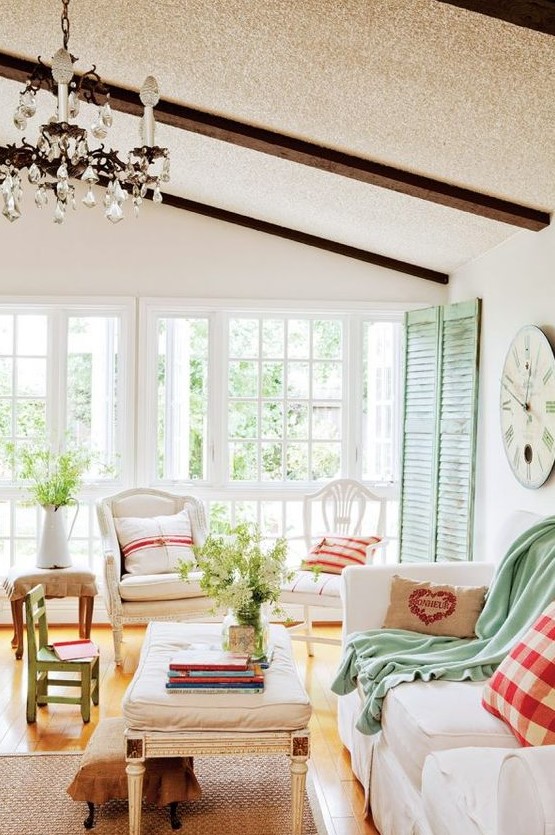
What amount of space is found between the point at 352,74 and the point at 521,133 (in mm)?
688

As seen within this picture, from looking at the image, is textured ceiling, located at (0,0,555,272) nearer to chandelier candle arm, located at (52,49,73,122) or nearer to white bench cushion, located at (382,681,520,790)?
chandelier candle arm, located at (52,49,73,122)

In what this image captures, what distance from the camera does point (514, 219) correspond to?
4.25m

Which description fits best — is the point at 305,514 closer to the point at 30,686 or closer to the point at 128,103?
the point at 30,686

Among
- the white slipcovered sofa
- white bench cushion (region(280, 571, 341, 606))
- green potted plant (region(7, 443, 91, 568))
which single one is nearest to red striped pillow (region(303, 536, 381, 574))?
white bench cushion (region(280, 571, 341, 606))

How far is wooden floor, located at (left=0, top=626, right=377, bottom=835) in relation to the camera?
11.1 ft

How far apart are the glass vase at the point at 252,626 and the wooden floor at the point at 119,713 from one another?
2.07 feet

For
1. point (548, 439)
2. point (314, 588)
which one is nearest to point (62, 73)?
point (548, 439)

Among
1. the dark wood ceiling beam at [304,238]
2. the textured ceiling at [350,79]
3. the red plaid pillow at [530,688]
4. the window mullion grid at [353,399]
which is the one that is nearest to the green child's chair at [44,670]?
the red plaid pillow at [530,688]

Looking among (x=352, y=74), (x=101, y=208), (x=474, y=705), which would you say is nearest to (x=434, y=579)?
(x=474, y=705)

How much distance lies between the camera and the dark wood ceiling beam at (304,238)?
5.98 meters

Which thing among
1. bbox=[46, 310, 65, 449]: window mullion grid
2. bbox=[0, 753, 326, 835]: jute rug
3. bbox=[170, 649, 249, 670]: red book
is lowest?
bbox=[0, 753, 326, 835]: jute rug

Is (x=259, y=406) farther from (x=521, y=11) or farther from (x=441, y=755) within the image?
(x=441, y=755)

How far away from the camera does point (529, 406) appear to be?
438 centimetres

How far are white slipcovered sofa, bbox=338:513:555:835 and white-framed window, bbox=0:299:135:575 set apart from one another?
8.66 ft
